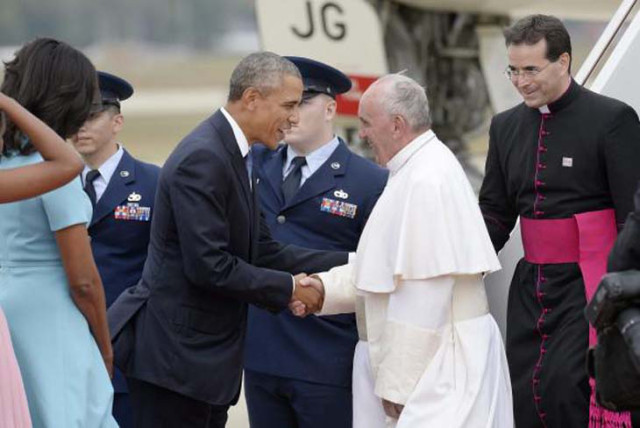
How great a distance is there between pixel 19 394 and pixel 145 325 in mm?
725

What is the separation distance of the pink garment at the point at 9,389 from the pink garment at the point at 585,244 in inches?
62.3

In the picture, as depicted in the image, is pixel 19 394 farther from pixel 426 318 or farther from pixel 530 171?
pixel 530 171

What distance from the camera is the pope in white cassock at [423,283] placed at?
4020 mm

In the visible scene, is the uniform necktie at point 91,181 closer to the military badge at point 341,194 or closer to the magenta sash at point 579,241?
the military badge at point 341,194

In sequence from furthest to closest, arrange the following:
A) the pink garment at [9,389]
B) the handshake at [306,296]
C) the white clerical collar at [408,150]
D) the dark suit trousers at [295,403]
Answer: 1. the dark suit trousers at [295,403]
2. the handshake at [306,296]
3. the white clerical collar at [408,150]
4. the pink garment at [9,389]

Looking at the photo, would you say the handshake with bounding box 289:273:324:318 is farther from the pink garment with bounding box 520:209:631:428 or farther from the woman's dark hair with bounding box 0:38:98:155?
the woman's dark hair with bounding box 0:38:98:155

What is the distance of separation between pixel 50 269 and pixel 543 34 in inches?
62.0

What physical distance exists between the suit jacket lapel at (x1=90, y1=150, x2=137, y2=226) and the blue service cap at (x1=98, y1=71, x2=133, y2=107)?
0.23m

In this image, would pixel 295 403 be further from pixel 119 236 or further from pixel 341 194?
pixel 119 236

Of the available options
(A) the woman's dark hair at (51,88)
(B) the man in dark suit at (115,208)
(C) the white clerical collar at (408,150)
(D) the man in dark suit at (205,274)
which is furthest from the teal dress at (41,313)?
(B) the man in dark suit at (115,208)

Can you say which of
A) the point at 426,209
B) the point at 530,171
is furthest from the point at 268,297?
the point at 530,171

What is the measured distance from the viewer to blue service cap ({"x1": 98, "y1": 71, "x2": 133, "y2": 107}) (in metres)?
5.00

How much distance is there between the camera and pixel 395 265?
4.06 m

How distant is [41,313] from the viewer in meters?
3.71
